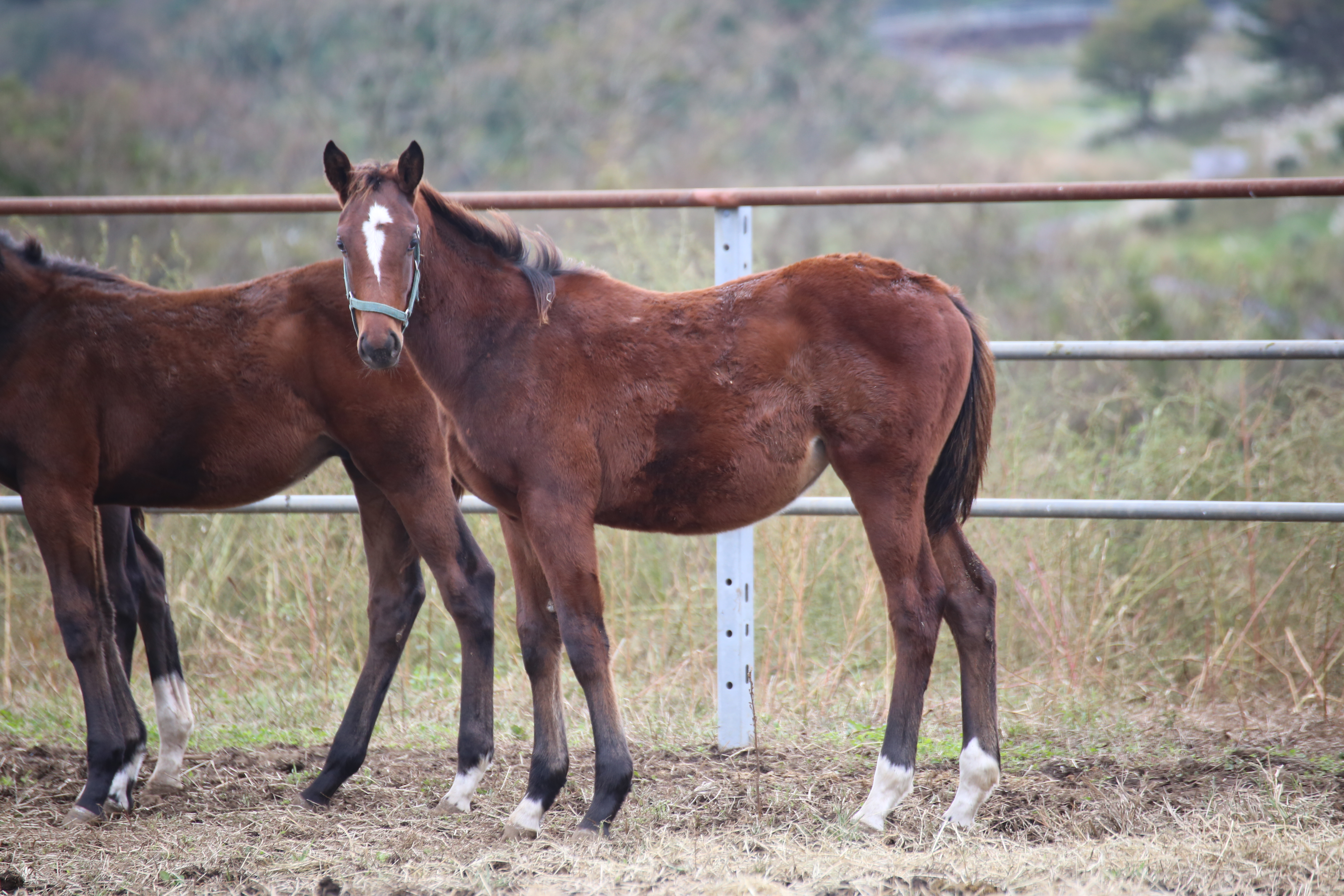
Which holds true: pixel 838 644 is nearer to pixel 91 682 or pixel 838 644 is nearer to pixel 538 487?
pixel 538 487

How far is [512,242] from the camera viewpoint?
10.3 ft

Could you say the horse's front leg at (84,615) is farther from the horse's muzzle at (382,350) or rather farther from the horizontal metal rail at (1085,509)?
the horse's muzzle at (382,350)

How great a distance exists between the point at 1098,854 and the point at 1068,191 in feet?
6.58

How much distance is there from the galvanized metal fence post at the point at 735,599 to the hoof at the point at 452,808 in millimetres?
924

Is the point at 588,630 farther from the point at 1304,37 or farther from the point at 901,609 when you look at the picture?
the point at 1304,37

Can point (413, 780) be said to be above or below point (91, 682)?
below

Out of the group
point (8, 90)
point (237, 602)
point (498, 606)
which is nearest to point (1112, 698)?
point (498, 606)

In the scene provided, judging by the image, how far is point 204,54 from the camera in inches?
904

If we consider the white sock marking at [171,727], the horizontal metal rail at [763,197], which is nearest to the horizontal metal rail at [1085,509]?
the white sock marking at [171,727]

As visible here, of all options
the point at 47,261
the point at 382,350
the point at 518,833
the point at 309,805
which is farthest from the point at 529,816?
the point at 47,261

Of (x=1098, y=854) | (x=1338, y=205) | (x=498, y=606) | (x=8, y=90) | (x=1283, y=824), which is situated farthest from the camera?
(x=1338, y=205)

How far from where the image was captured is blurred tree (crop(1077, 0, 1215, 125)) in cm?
2814

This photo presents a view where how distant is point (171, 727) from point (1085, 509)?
3063 millimetres

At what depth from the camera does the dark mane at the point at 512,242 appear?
121 inches
